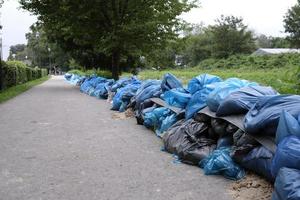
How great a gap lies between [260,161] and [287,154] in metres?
0.78

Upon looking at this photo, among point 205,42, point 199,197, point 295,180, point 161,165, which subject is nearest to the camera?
point 295,180

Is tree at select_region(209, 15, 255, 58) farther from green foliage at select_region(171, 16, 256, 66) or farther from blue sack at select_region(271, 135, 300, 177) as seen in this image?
blue sack at select_region(271, 135, 300, 177)

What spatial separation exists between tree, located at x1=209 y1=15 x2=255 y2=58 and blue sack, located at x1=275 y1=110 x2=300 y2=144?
50.3 m

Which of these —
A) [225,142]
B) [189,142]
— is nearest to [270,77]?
[189,142]

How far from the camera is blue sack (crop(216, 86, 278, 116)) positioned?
554cm

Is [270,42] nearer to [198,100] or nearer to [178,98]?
[178,98]

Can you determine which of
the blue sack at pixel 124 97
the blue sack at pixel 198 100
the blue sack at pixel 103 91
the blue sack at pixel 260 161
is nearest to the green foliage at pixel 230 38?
the blue sack at pixel 103 91

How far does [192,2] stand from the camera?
958 inches

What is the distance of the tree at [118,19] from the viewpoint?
22.6 metres

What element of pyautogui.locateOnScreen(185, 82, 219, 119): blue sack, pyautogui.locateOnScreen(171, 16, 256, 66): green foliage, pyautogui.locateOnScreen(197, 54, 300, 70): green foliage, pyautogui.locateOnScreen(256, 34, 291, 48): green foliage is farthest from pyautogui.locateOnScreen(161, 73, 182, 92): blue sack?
pyautogui.locateOnScreen(256, 34, 291, 48): green foliage

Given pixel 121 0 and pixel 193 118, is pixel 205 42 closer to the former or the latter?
pixel 121 0

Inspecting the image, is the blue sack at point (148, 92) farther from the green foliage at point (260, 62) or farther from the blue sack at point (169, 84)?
the green foliage at point (260, 62)

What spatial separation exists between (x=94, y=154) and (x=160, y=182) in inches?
70.5

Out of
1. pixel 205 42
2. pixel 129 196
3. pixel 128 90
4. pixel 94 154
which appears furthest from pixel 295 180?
pixel 205 42
